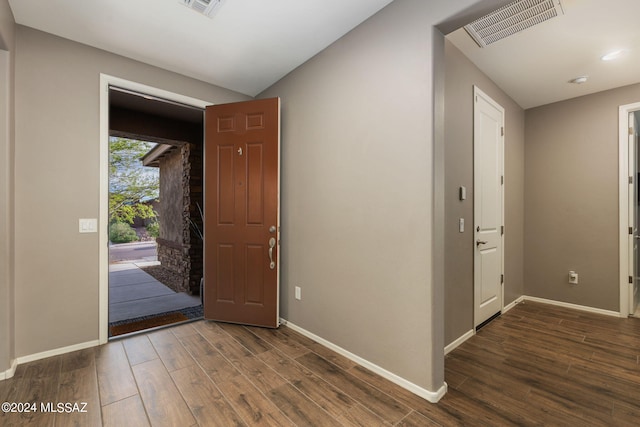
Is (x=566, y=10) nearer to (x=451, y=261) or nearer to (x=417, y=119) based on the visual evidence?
(x=417, y=119)

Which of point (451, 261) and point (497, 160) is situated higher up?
point (497, 160)

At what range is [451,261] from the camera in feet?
8.14

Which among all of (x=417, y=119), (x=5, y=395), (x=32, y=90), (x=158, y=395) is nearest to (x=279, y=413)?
(x=158, y=395)

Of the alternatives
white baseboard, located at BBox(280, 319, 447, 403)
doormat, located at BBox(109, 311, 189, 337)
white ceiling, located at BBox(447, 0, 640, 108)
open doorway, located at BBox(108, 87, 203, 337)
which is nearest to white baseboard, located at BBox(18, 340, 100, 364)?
doormat, located at BBox(109, 311, 189, 337)

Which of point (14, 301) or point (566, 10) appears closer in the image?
point (566, 10)

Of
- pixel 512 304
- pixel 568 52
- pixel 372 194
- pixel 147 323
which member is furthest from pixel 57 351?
pixel 568 52

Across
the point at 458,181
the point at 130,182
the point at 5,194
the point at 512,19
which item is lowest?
the point at 5,194

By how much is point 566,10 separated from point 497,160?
59.5 inches

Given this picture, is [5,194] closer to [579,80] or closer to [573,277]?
[579,80]

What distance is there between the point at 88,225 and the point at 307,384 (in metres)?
2.29

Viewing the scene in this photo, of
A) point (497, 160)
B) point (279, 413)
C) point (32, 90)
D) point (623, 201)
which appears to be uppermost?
point (32, 90)

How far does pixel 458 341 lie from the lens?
255 centimetres

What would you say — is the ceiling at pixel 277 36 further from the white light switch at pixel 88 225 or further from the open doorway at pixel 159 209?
the white light switch at pixel 88 225

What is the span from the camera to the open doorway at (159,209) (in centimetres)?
362
